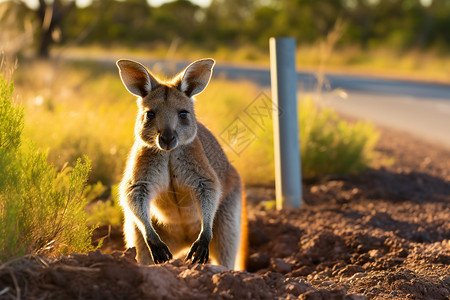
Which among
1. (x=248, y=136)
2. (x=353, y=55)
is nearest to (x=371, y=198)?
(x=248, y=136)

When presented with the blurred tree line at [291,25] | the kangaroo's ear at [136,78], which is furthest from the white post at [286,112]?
the blurred tree line at [291,25]

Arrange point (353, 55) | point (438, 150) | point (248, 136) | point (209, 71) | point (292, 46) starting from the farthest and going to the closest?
point (353, 55), point (438, 150), point (248, 136), point (292, 46), point (209, 71)

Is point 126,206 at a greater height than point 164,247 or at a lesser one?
greater

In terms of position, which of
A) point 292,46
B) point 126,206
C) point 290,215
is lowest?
point 290,215

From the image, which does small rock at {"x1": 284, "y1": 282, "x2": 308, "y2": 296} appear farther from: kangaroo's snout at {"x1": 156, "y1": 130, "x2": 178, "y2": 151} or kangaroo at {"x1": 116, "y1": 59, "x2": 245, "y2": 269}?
kangaroo's snout at {"x1": 156, "y1": 130, "x2": 178, "y2": 151}

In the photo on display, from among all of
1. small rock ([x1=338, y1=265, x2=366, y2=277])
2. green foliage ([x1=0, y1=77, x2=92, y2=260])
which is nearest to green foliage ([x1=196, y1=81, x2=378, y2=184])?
small rock ([x1=338, y1=265, x2=366, y2=277])

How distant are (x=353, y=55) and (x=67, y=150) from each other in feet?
85.5

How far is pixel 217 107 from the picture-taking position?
36.3 feet

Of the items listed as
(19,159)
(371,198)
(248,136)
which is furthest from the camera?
(248,136)

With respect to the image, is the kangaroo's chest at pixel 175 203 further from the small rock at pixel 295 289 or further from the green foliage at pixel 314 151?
the green foliage at pixel 314 151

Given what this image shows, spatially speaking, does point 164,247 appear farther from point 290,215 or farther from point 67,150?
point 67,150

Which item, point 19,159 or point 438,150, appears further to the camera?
point 438,150

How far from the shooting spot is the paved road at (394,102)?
468 inches

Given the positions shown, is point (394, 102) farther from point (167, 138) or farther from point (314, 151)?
point (167, 138)
